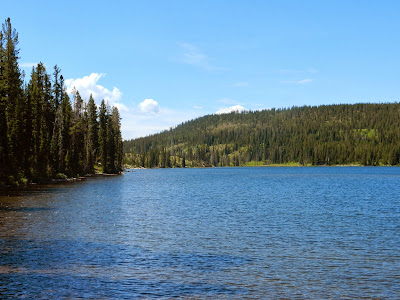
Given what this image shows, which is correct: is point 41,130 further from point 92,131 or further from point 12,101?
point 92,131

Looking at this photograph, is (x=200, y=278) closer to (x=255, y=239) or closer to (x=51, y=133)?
(x=255, y=239)

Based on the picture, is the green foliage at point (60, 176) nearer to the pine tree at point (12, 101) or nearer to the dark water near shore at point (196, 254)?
the pine tree at point (12, 101)

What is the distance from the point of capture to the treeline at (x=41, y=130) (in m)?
68.4

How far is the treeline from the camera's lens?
6844 cm

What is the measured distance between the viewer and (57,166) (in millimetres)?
94125

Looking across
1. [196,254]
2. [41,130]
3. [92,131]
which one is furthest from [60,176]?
[196,254]

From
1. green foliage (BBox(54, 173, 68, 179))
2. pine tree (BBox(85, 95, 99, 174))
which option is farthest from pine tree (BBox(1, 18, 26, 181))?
pine tree (BBox(85, 95, 99, 174))

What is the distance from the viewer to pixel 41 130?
277 feet

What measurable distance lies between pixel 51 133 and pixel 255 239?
284ft

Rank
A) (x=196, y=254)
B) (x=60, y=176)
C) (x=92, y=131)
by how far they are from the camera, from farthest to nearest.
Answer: (x=92, y=131), (x=60, y=176), (x=196, y=254)

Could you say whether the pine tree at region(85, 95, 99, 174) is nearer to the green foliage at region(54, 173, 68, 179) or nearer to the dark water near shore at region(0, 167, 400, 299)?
the green foliage at region(54, 173, 68, 179)

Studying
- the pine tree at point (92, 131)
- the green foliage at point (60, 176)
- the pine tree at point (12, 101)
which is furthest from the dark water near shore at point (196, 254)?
the pine tree at point (92, 131)

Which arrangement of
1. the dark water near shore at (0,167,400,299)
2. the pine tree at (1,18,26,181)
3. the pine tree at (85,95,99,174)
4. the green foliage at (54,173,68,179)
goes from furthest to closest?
the pine tree at (85,95,99,174) < the green foliage at (54,173,68,179) < the pine tree at (1,18,26,181) < the dark water near shore at (0,167,400,299)

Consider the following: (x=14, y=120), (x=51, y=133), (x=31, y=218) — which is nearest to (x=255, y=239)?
(x=31, y=218)
